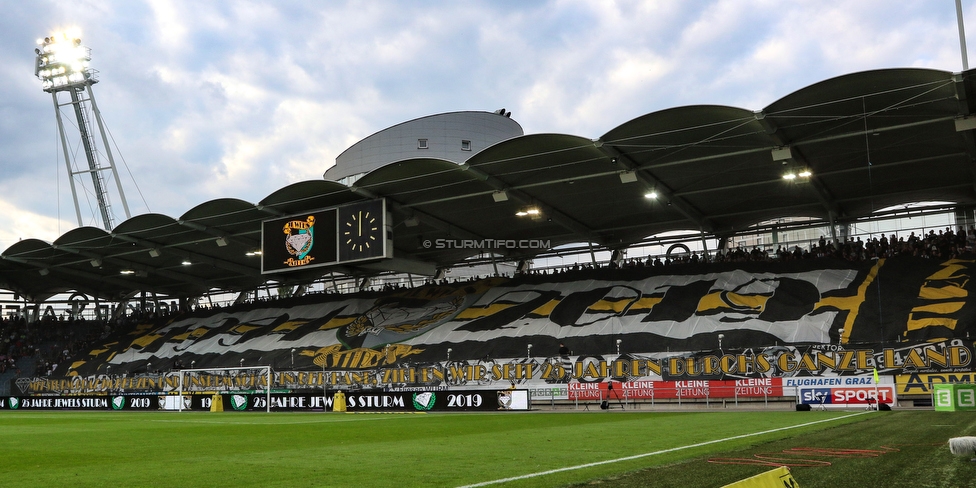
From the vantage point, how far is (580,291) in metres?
42.2

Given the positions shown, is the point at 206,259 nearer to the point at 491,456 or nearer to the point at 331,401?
the point at 331,401

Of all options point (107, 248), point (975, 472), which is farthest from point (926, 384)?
point (107, 248)

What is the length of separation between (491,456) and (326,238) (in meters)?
27.8

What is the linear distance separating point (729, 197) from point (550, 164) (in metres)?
11.4

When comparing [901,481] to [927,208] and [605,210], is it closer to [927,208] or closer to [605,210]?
[605,210]

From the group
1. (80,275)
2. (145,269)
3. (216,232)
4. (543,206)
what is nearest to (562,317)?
(543,206)

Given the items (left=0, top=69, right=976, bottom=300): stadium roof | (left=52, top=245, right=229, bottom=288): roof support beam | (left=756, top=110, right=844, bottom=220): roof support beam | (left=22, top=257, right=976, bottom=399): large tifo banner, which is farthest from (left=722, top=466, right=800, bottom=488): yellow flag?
(left=52, top=245, right=229, bottom=288): roof support beam

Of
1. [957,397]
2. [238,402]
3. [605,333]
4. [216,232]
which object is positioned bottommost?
[238,402]

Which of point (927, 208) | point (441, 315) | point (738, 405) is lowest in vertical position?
point (738, 405)

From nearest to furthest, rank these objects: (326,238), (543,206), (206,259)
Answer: (326,238) < (543,206) < (206,259)

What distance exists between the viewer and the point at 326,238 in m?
36.7

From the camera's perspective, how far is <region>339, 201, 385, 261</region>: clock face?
35.4m

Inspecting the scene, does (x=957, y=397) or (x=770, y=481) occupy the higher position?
(x=770, y=481)

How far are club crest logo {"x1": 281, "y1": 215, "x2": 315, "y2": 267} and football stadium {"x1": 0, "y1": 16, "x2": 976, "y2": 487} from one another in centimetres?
18
